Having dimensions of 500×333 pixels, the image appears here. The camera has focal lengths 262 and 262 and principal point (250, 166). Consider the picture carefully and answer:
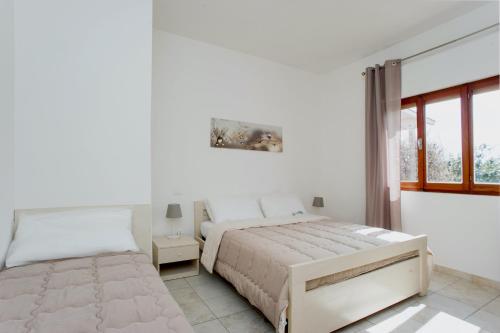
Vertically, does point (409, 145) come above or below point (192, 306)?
above

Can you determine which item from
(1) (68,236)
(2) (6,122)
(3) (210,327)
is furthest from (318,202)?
(2) (6,122)

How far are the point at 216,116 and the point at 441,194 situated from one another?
2.86 m

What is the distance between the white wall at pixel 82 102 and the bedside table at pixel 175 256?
0.60m

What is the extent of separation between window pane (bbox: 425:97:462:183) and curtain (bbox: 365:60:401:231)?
34cm

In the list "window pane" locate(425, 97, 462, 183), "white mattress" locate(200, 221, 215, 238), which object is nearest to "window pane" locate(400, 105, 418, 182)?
"window pane" locate(425, 97, 462, 183)

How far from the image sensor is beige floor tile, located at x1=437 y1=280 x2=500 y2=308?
2.31 meters

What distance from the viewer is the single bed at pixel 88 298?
1.03 m

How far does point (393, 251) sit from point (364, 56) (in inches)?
113

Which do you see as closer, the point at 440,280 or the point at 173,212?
the point at 440,280

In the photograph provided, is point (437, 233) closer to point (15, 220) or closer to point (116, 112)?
point (116, 112)

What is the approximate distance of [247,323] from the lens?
1.95 meters

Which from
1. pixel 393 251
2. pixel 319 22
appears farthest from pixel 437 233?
pixel 319 22

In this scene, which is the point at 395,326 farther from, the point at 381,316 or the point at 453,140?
the point at 453,140

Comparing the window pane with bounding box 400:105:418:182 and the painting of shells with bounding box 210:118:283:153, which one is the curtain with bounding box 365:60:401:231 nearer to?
the window pane with bounding box 400:105:418:182
